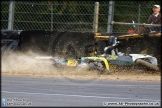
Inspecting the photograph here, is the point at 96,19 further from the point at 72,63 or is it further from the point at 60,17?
the point at 72,63

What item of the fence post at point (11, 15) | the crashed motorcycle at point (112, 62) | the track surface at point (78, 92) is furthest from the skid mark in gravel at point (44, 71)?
the track surface at point (78, 92)

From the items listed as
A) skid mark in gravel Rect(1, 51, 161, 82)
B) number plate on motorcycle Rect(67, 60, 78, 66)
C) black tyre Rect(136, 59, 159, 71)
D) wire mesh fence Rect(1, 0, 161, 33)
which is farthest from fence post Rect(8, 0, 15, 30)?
black tyre Rect(136, 59, 159, 71)

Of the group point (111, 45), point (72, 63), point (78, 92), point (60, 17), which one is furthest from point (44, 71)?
point (78, 92)

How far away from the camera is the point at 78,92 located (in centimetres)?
1001

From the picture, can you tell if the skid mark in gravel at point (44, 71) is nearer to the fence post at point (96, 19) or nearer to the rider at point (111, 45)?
the rider at point (111, 45)

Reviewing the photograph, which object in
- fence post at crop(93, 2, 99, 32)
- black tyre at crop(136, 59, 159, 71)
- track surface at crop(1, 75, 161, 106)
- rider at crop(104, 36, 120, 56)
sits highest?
fence post at crop(93, 2, 99, 32)

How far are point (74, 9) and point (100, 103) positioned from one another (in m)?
9.23

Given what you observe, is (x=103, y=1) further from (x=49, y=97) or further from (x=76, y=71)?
(x=49, y=97)

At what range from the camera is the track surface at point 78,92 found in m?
8.57

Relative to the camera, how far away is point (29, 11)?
55.9ft

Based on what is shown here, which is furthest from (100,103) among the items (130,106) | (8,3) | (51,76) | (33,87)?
(8,3)

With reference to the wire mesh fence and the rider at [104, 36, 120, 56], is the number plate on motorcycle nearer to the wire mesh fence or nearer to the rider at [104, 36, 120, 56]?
the rider at [104, 36, 120, 56]

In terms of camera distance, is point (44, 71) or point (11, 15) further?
point (11, 15)

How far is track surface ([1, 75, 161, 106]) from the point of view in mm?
8570
